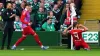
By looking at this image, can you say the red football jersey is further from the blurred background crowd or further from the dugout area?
the dugout area

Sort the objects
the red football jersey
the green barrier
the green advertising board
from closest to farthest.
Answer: the red football jersey
the green advertising board
the green barrier

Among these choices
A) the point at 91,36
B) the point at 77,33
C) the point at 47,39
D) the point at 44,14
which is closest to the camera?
the point at 77,33

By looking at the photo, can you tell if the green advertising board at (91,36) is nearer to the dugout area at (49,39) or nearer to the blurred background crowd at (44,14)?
the dugout area at (49,39)

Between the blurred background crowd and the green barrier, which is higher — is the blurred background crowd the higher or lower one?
the higher one

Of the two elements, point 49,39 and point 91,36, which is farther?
point 49,39

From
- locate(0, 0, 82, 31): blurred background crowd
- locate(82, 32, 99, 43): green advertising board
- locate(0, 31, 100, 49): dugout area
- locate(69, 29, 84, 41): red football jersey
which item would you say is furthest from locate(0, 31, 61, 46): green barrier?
locate(69, 29, 84, 41): red football jersey

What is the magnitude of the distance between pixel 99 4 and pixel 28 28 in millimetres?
7208

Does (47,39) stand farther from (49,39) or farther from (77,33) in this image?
(77,33)

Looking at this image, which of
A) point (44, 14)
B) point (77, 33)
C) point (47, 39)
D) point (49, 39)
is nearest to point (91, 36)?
point (49, 39)

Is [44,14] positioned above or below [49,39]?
above

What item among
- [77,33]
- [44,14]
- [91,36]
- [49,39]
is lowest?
[49,39]

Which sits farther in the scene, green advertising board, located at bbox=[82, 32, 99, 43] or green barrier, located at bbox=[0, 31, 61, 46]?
green barrier, located at bbox=[0, 31, 61, 46]

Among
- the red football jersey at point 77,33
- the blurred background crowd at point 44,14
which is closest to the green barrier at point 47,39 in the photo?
the blurred background crowd at point 44,14

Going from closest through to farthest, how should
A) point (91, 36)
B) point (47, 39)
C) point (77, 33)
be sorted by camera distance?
point (77, 33) < point (91, 36) < point (47, 39)
